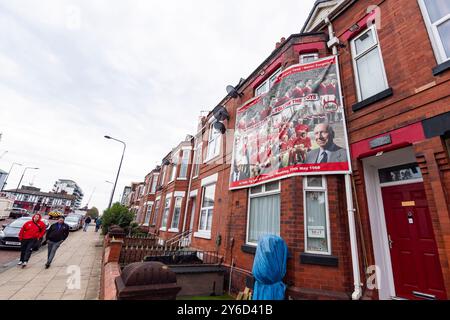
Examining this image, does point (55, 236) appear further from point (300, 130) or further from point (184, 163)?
point (300, 130)

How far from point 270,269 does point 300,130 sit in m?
3.46

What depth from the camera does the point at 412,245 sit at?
165 inches

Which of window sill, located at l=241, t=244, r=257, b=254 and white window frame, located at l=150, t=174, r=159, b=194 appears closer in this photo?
window sill, located at l=241, t=244, r=257, b=254

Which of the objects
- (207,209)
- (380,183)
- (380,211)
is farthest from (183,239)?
(380,183)

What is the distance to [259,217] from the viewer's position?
6.39 metres

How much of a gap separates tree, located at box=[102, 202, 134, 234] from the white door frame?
1611 cm

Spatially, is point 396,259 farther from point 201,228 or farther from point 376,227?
point 201,228

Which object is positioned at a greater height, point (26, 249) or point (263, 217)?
point (263, 217)

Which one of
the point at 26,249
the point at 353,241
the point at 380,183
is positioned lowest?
the point at 26,249

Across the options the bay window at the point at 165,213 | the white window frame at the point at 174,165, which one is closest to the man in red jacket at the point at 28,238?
the bay window at the point at 165,213

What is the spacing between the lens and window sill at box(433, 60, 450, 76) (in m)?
3.77

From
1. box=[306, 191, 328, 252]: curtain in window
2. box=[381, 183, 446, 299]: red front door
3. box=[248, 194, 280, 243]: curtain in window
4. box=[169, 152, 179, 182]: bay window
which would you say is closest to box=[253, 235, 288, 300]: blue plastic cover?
box=[306, 191, 328, 252]: curtain in window

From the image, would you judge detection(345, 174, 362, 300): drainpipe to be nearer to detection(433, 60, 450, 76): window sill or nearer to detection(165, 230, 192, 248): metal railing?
detection(433, 60, 450, 76): window sill

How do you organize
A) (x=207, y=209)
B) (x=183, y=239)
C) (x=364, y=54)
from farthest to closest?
(x=183, y=239) < (x=207, y=209) < (x=364, y=54)
